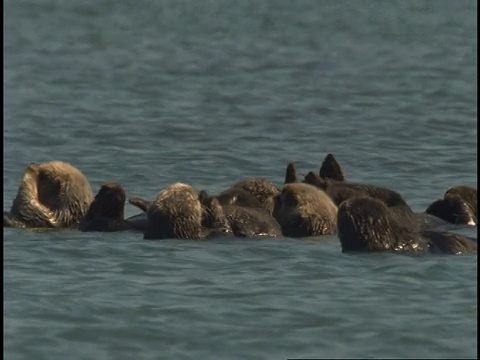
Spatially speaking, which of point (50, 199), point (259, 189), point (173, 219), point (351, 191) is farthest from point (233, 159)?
point (173, 219)

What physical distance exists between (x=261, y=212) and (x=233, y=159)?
203 inches

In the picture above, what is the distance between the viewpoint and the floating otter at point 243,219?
13570 mm

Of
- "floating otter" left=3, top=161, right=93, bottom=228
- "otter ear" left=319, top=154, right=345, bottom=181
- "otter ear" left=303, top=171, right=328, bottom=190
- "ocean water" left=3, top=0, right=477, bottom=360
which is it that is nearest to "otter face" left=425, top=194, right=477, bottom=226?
"otter ear" left=303, top=171, right=328, bottom=190

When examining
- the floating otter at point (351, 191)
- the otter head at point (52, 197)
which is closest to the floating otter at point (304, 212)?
the floating otter at point (351, 191)

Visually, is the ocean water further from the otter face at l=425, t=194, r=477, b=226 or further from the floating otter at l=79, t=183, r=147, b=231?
the otter face at l=425, t=194, r=477, b=226

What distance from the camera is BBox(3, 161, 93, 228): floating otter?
1421cm

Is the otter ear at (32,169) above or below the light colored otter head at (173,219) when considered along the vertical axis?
above

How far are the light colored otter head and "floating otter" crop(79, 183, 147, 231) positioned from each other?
0.44 meters

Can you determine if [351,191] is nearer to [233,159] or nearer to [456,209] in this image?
[456,209]

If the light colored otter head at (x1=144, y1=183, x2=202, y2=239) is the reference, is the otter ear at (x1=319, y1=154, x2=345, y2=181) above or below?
above

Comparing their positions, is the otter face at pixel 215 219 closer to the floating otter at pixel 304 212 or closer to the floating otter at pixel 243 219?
the floating otter at pixel 243 219

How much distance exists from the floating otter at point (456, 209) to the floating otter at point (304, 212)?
3.53 feet

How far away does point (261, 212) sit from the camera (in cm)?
1385

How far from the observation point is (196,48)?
118 ft
